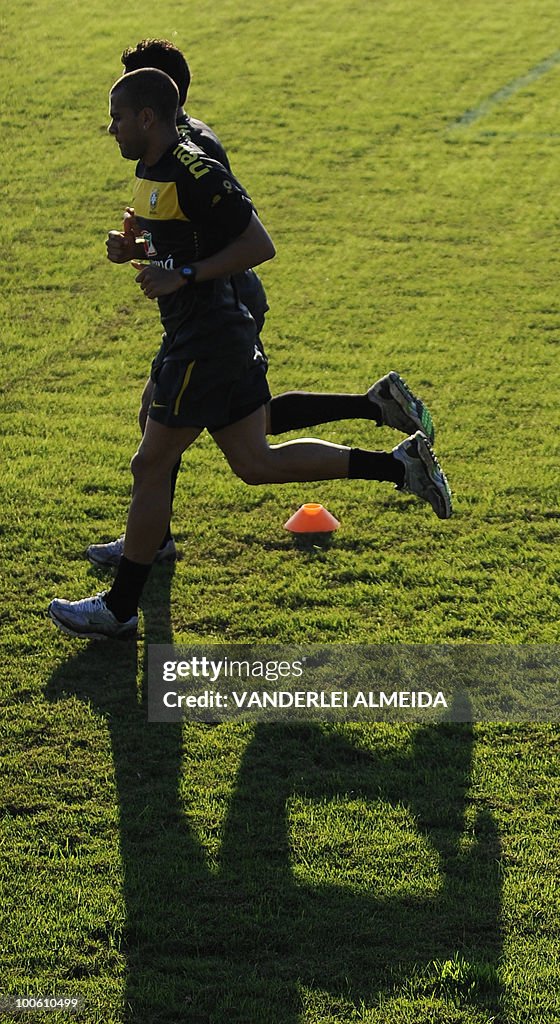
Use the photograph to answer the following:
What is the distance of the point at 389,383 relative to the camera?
5930 mm

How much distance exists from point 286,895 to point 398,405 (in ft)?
8.77

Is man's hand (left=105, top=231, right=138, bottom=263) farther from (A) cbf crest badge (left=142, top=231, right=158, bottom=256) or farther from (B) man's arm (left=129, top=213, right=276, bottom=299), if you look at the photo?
(B) man's arm (left=129, top=213, right=276, bottom=299)

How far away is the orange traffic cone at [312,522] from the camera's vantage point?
6.30 metres

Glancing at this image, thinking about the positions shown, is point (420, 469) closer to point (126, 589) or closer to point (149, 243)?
point (126, 589)

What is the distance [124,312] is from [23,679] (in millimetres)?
4825

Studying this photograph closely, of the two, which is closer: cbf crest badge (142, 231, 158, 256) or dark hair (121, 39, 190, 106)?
cbf crest badge (142, 231, 158, 256)

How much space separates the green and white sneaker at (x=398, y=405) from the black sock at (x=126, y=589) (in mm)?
1413

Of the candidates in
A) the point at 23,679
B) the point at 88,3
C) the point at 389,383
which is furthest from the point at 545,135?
the point at 23,679

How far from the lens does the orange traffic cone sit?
20.7 ft

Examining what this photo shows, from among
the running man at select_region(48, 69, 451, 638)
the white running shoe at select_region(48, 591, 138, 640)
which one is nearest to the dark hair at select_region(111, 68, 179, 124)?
the running man at select_region(48, 69, 451, 638)

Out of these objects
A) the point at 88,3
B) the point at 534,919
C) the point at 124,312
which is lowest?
the point at 534,919

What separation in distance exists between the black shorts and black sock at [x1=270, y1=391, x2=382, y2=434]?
2.28ft

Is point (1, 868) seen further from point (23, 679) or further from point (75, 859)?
point (23, 679)
